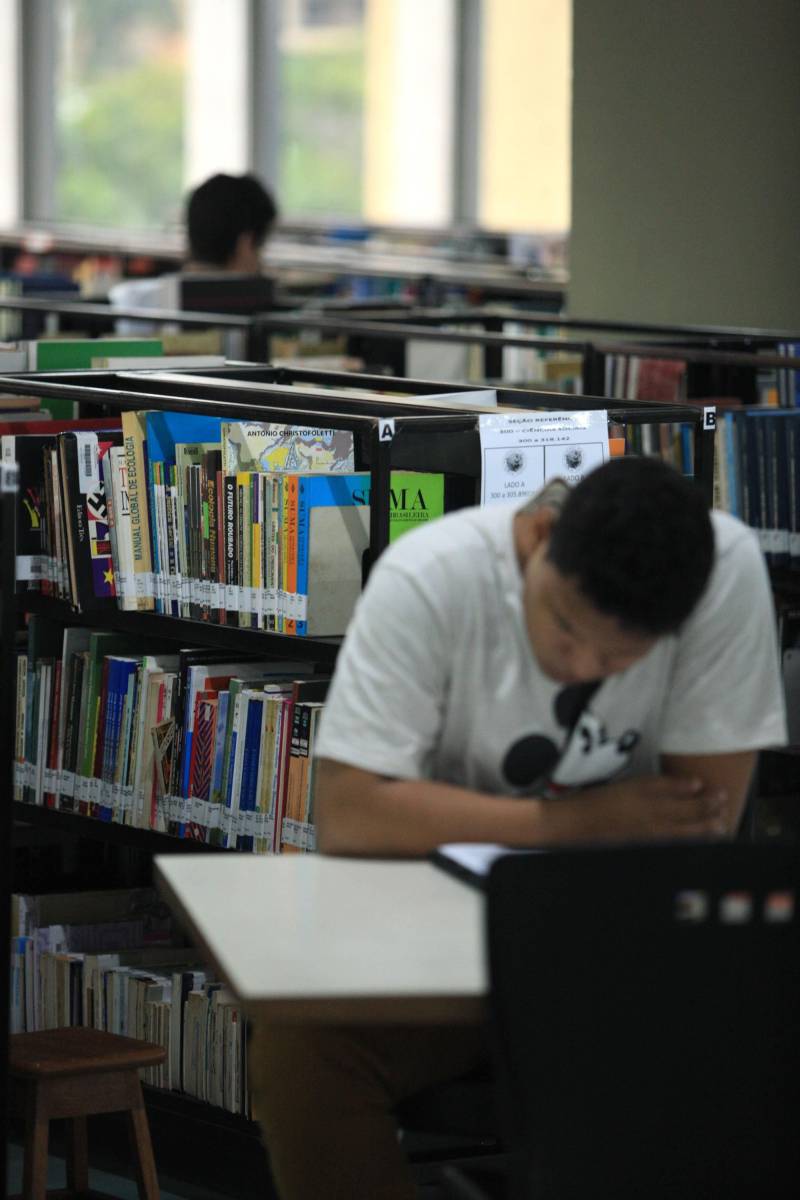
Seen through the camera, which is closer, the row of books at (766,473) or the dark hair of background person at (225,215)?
the row of books at (766,473)

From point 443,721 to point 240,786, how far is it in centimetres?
92

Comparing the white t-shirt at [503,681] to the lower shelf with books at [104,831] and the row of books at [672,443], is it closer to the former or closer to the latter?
the lower shelf with books at [104,831]

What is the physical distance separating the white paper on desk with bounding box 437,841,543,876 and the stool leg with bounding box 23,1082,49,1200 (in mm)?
1073

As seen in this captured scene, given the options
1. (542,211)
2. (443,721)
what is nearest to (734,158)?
(443,721)

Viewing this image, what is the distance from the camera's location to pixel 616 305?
20.8 ft

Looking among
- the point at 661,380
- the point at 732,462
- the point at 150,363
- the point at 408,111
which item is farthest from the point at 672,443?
the point at 408,111

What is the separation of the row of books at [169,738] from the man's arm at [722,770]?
855mm

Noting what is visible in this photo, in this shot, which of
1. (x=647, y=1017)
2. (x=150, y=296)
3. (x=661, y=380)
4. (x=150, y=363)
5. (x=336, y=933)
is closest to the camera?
(x=647, y=1017)

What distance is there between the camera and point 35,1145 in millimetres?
2812

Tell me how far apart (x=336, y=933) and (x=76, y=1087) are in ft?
4.06

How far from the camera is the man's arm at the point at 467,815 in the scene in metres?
2.08

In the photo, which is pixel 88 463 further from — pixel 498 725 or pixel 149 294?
pixel 149 294

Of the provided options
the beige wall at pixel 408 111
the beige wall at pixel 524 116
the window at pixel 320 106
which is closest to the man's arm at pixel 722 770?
the beige wall at pixel 524 116

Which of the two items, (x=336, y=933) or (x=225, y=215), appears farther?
(x=225, y=215)
